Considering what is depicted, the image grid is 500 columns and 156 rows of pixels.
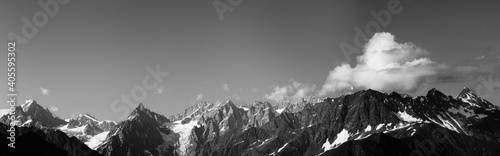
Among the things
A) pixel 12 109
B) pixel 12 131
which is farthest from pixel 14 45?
pixel 12 131

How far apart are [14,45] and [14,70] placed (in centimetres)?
950

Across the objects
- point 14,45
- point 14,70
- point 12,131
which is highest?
point 14,45

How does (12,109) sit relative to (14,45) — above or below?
below

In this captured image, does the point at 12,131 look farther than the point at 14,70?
Yes

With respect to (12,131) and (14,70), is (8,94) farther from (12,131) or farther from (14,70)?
(12,131)

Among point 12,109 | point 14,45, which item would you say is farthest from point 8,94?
point 14,45

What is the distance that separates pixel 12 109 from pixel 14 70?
13161mm

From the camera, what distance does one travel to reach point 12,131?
479 ft

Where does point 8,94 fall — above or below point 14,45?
below

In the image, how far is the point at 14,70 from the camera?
438ft

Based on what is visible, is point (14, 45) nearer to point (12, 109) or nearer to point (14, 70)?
point (14, 70)

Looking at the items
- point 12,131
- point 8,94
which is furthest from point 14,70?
point 12,131

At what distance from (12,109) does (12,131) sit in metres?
11.8

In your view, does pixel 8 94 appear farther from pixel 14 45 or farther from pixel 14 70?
pixel 14 45
